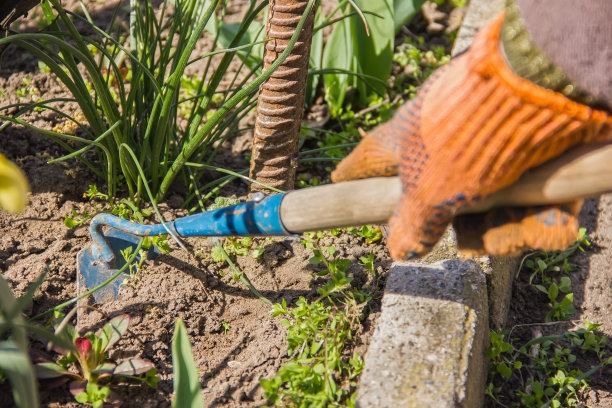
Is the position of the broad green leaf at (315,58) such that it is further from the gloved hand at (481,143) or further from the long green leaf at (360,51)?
the gloved hand at (481,143)

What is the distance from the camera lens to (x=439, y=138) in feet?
3.75

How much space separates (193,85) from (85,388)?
1.48 metres

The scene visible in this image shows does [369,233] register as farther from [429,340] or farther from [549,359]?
[549,359]

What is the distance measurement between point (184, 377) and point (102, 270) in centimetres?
63

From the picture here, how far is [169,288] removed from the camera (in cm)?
192

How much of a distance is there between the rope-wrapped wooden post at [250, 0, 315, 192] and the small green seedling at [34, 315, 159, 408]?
67 cm

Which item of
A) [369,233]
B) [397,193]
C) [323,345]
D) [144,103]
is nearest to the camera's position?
[397,193]

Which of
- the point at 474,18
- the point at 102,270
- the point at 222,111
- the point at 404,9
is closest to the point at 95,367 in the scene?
the point at 102,270

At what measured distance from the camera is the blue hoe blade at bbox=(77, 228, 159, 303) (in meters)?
1.87

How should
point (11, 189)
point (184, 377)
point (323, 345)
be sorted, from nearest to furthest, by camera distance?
point (11, 189)
point (184, 377)
point (323, 345)

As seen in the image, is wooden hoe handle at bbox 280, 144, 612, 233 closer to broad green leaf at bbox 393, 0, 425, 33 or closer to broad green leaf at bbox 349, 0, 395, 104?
broad green leaf at bbox 349, 0, 395, 104

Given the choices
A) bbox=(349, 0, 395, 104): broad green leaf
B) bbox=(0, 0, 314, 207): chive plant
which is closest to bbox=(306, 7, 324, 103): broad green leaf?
bbox=(349, 0, 395, 104): broad green leaf

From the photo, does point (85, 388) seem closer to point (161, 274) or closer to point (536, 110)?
point (161, 274)

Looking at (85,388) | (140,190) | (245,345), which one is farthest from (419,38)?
(85,388)
